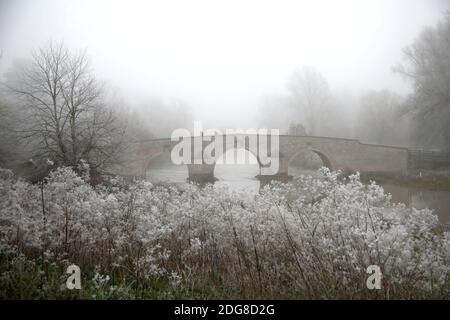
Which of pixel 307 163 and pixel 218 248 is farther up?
pixel 307 163

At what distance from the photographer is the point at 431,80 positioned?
22406mm

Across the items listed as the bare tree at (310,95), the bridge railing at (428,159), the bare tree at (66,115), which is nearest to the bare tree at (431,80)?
the bridge railing at (428,159)

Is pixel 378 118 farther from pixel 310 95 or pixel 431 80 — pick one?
pixel 431 80

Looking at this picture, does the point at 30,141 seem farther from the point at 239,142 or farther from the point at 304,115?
the point at 304,115

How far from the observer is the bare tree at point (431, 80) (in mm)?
21281

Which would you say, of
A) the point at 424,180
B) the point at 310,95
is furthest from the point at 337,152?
the point at 310,95

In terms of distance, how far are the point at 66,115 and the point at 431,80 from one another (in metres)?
22.3

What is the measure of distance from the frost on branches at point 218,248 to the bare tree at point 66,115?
25.5 feet

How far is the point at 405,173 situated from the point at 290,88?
58.8 ft

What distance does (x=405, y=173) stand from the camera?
76.8 feet

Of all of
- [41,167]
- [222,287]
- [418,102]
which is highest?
[418,102]

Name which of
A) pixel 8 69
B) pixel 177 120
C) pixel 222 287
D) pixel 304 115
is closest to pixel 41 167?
pixel 8 69

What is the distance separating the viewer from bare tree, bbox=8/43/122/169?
1304 centimetres
